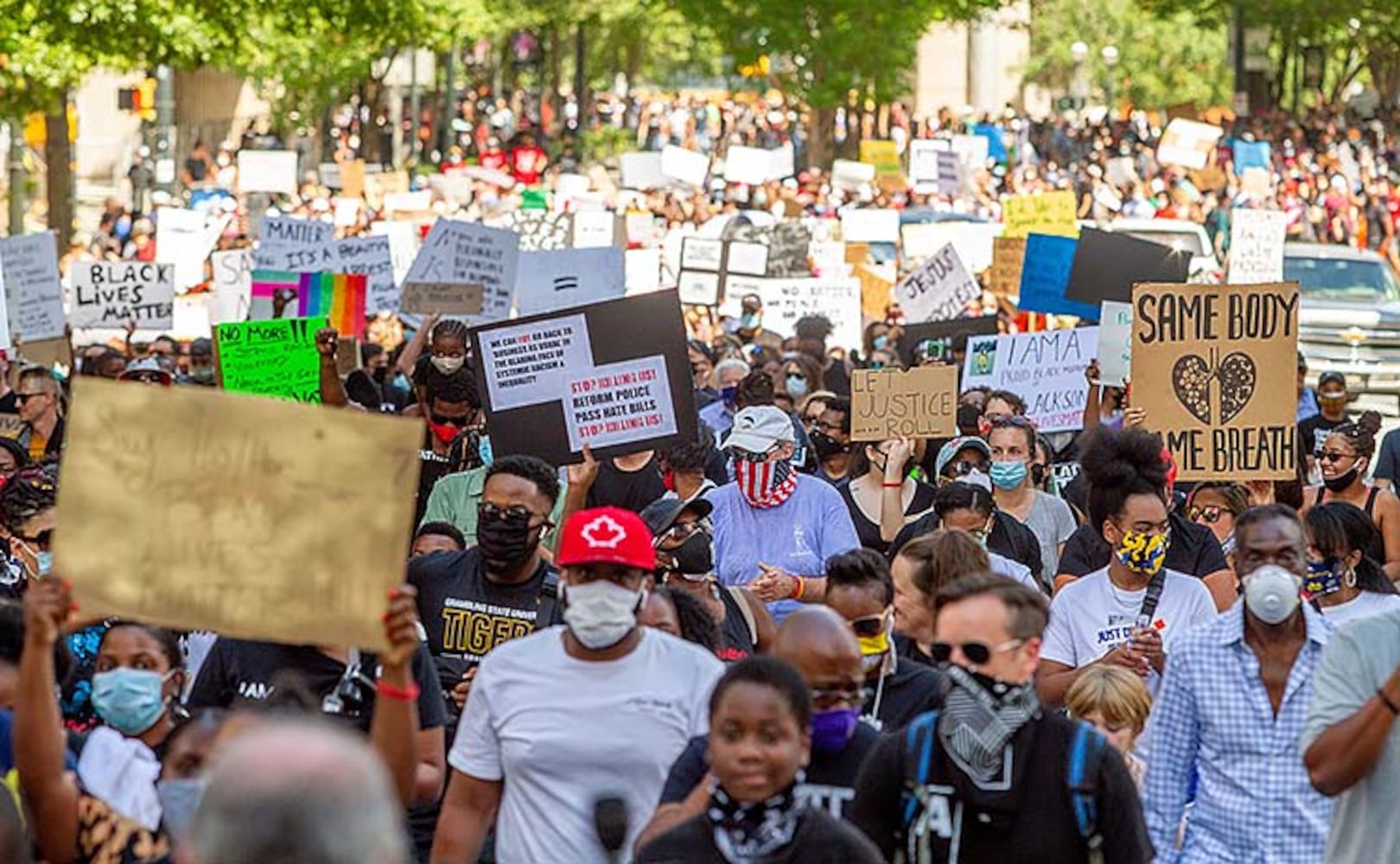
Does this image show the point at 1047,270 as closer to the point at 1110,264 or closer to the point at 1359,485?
the point at 1110,264

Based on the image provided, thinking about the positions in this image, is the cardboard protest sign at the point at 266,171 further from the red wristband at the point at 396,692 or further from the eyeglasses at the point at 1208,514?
the red wristband at the point at 396,692

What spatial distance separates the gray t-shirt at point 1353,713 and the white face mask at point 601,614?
4.68 ft

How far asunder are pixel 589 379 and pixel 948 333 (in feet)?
25.3

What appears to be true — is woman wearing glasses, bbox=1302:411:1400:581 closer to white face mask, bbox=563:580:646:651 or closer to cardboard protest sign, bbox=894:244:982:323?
white face mask, bbox=563:580:646:651

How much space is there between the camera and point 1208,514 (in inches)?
437

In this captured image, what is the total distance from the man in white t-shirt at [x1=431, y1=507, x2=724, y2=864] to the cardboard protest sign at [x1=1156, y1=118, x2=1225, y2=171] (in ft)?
Result: 107

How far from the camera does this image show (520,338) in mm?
11016

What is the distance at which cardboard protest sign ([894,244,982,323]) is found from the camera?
20.9 metres

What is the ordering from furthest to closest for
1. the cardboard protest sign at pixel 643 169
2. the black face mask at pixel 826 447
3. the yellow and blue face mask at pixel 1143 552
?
the cardboard protest sign at pixel 643 169, the black face mask at pixel 826 447, the yellow and blue face mask at pixel 1143 552

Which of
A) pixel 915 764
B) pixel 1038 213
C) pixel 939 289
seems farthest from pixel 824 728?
pixel 1038 213

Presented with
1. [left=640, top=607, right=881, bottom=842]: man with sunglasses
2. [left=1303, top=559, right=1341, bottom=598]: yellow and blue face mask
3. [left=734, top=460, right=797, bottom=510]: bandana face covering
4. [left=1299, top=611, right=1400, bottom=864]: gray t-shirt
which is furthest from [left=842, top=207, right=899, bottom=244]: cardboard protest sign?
[left=640, top=607, right=881, bottom=842]: man with sunglasses

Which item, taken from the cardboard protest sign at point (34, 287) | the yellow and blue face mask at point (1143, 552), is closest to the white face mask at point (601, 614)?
the yellow and blue face mask at point (1143, 552)

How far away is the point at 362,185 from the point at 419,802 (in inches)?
1216

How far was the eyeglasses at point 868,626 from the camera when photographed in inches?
292
